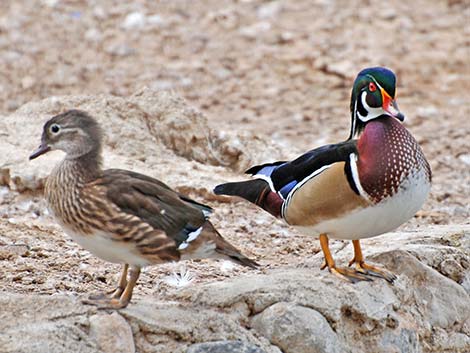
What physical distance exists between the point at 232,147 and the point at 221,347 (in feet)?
8.99

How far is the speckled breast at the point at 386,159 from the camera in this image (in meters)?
4.55

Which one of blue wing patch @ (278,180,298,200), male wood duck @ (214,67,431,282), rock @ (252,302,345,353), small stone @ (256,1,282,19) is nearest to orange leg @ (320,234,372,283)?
male wood duck @ (214,67,431,282)

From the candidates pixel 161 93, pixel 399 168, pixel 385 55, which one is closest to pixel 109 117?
pixel 161 93

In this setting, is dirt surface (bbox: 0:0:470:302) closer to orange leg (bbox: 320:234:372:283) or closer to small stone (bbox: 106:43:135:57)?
small stone (bbox: 106:43:135:57)

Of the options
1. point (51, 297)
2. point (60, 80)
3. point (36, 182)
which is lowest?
point (60, 80)

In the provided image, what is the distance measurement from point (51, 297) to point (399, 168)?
142cm

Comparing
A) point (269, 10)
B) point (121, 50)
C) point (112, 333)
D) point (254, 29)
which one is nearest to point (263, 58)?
point (254, 29)

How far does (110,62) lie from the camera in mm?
10211

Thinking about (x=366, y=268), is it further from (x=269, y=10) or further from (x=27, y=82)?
(x=269, y=10)

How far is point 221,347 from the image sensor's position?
4.16 meters

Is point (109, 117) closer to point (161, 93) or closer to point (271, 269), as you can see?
point (161, 93)

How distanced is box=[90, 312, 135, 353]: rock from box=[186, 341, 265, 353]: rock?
9.0 inches

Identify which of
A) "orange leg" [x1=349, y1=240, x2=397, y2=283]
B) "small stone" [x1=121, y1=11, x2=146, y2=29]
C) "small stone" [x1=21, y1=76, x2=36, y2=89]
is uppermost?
"orange leg" [x1=349, y1=240, x2=397, y2=283]

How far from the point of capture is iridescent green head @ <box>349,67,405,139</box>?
4.71 m
